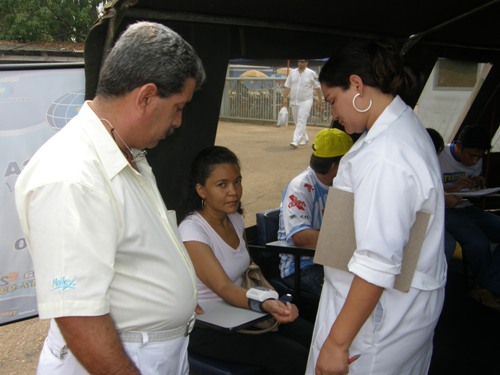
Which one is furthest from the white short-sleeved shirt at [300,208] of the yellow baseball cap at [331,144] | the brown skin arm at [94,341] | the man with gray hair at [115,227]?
the brown skin arm at [94,341]

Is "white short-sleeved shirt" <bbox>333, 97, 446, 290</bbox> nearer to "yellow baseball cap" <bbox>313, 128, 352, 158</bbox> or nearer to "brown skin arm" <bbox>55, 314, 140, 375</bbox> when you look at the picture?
"brown skin arm" <bbox>55, 314, 140, 375</bbox>

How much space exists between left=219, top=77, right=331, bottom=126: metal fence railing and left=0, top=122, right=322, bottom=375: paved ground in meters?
0.36

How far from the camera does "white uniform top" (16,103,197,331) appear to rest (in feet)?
3.76

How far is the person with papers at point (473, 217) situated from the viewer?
382cm

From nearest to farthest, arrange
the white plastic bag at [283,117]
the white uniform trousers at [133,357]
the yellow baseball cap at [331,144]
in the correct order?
the white uniform trousers at [133,357], the yellow baseball cap at [331,144], the white plastic bag at [283,117]

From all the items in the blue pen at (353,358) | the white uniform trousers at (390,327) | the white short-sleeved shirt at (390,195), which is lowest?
the blue pen at (353,358)

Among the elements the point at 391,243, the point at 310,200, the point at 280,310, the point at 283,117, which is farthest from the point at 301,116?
the point at 391,243

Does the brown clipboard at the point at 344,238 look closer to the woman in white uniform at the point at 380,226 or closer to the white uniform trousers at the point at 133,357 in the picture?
the woman in white uniform at the point at 380,226

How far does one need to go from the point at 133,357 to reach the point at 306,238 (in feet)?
5.31

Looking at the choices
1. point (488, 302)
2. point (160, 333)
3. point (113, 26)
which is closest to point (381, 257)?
point (160, 333)

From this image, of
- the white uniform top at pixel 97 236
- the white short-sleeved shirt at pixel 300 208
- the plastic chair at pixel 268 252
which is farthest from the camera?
the plastic chair at pixel 268 252

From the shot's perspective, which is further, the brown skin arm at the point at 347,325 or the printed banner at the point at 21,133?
the printed banner at the point at 21,133

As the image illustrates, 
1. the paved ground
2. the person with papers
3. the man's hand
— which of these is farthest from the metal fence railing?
the man's hand

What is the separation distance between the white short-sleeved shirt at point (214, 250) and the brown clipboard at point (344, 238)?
38.0 inches
